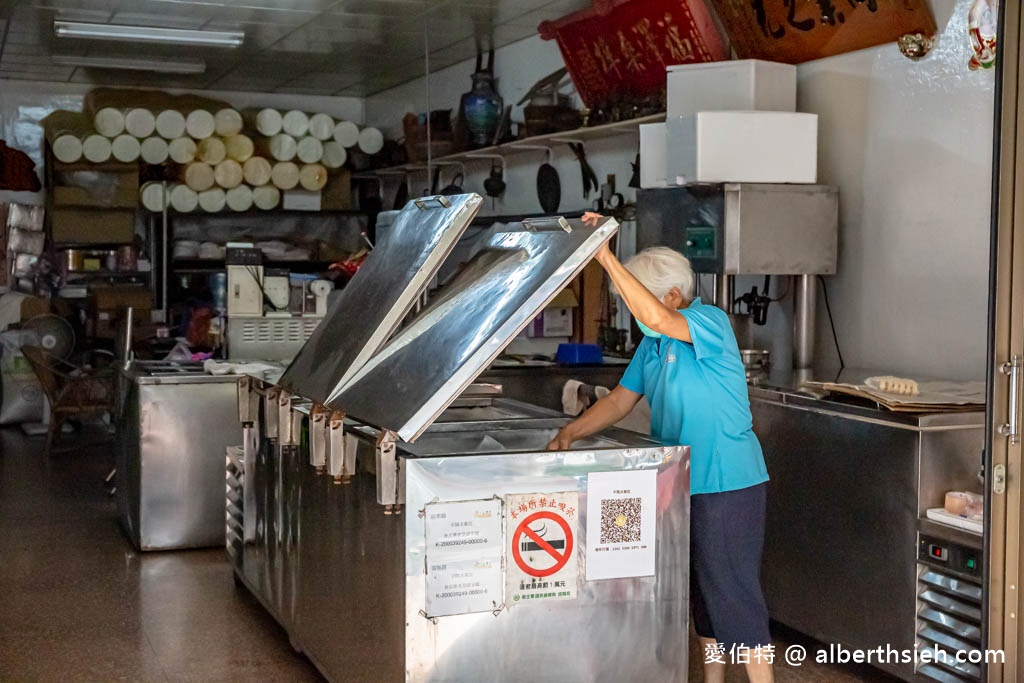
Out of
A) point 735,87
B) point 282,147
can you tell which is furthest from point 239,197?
point 735,87

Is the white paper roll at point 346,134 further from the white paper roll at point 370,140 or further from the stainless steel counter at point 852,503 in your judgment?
the stainless steel counter at point 852,503

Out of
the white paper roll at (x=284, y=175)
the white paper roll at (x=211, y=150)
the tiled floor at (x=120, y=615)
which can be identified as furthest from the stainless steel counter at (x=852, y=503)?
the white paper roll at (x=211, y=150)

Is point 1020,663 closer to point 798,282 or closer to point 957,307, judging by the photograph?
point 957,307

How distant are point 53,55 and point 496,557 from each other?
790 cm

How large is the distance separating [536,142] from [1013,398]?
5347mm

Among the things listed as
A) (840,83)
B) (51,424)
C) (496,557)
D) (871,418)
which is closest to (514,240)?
(496,557)

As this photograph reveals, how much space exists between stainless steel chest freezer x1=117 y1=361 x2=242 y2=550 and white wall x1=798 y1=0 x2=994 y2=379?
10.4ft

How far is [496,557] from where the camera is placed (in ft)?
10.7

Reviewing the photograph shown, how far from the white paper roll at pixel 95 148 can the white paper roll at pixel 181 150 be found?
0.53m

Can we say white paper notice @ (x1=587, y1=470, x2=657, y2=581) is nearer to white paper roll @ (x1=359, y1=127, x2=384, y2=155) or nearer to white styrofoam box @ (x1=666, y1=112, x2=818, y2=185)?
white styrofoam box @ (x1=666, y1=112, x2=818, y2=185)

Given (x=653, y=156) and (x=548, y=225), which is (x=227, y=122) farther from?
(x=548, y=225)

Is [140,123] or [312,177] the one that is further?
[312,177]

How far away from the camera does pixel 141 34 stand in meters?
8.33

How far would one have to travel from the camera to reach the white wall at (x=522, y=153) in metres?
7.58
